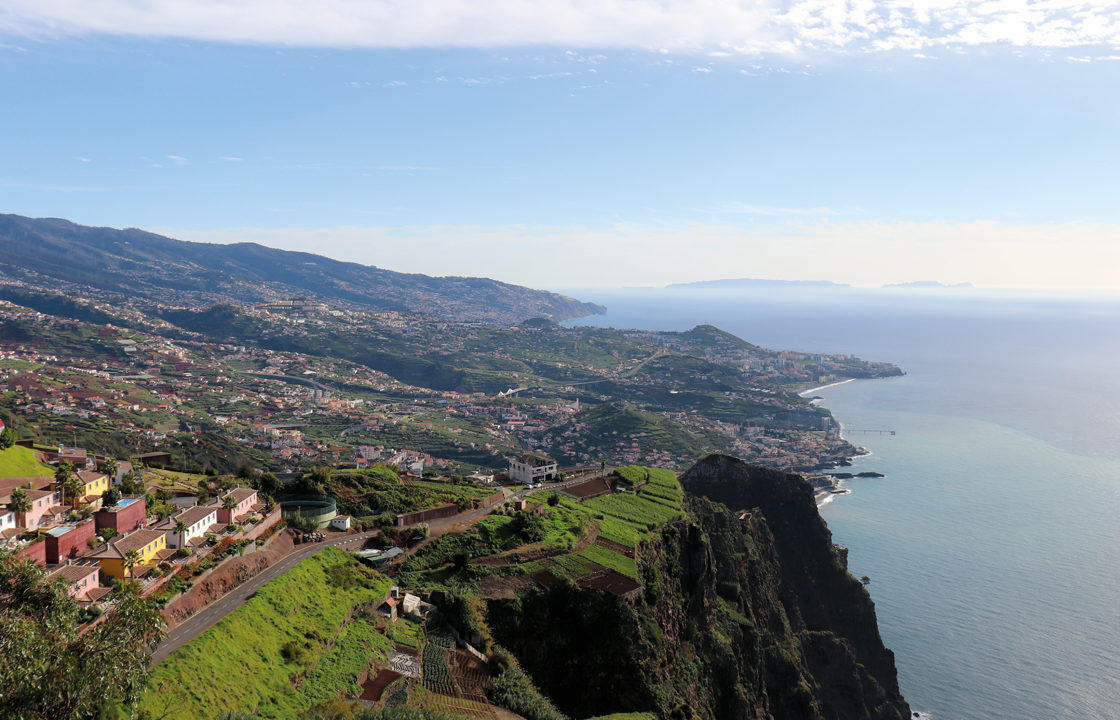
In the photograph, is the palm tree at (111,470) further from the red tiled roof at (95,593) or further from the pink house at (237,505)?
the red tiled roof at (95,593)

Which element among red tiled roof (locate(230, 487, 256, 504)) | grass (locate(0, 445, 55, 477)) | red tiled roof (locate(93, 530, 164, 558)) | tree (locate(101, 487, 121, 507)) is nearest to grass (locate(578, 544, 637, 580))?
red tiled roof (locate(230, 487, 256, 504))

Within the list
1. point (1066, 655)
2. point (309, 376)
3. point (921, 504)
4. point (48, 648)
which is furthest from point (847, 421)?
point (48, 648)

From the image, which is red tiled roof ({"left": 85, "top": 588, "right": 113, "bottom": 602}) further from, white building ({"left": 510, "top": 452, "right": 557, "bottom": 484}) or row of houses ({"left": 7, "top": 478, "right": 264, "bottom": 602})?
white building ({"left": 510, "top": 452, "right": 557, "bottom": 484})

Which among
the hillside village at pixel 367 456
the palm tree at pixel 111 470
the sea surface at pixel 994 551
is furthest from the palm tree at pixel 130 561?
the sea surface at pixel 994 551

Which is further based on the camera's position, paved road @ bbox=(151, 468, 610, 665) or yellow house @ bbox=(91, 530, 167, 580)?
yellow house @ bbox=(91, 530, 167, 580)

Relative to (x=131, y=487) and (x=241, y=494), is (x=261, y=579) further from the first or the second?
(x=131, y=487)
